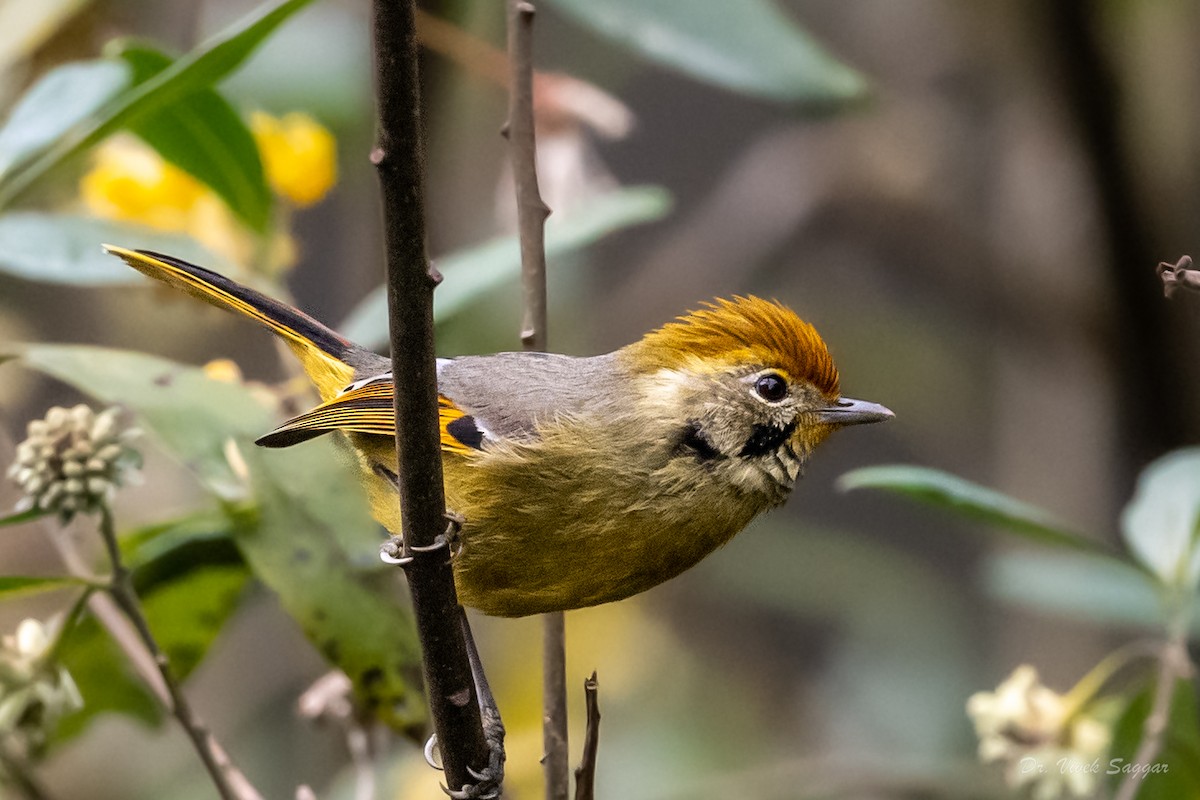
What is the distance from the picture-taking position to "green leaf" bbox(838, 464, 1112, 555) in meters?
2.25

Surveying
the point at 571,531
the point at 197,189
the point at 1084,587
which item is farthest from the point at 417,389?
the point at 1084,587

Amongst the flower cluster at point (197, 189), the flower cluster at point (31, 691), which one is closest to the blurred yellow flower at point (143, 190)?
the flower cluster at point (197, 189)

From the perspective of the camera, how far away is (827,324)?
630cm

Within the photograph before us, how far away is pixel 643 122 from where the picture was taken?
7.12 m

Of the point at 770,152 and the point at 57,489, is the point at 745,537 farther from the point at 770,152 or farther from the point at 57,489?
the point at 57,489

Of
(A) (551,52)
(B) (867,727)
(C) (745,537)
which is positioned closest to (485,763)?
(B) (867,727)

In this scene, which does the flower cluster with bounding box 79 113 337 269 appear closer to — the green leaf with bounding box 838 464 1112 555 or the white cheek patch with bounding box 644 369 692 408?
the white cheek patch with bounding box 644 369 692 408

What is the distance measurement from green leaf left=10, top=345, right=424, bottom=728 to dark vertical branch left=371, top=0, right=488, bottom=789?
0.37 m

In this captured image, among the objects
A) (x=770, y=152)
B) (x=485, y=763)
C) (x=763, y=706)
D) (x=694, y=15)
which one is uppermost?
(x=694, y=15)

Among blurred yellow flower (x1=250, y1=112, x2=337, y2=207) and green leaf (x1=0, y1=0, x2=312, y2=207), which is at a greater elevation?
green leaf (x1=0, y1=0, x2=312, y2=207)

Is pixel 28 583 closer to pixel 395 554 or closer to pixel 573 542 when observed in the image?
pixel 395 554

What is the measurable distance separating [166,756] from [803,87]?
377 cm

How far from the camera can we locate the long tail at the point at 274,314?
2.64m

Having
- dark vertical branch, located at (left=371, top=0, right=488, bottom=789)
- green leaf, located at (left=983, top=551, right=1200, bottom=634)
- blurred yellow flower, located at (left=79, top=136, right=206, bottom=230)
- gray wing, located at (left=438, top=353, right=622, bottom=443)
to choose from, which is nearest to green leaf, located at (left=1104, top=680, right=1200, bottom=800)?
green leaf, located at (left=983, top=551, right=1200, bottom=634)
